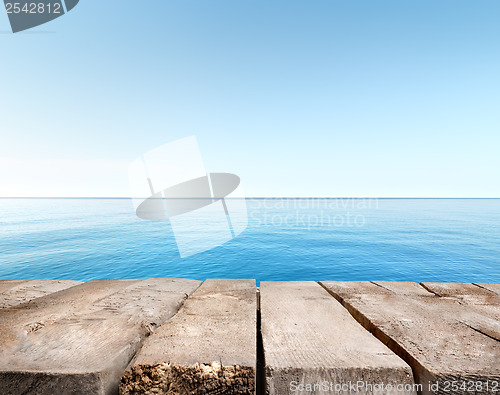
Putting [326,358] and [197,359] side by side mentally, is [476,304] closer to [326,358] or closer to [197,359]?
[326,358]

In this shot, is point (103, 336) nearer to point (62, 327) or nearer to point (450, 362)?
point (62, 327)

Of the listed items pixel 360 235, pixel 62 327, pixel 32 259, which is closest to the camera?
pixel 62 327

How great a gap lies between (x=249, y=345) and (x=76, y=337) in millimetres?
892

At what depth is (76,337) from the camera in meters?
1.28

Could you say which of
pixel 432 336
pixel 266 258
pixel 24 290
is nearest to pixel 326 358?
pixel 432 336

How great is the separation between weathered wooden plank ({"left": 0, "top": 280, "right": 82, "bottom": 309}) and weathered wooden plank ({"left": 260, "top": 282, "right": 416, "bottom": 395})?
7.26 feet

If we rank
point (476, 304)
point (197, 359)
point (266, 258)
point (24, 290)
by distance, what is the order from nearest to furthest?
point (197, 359), point (476, 304), point (24, 290), point (266, 258)

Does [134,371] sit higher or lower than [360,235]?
higher

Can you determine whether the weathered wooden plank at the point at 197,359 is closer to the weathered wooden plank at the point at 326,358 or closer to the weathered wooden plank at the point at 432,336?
the weathered wooden plank at the point at 326,358

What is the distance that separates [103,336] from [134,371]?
1.38ft

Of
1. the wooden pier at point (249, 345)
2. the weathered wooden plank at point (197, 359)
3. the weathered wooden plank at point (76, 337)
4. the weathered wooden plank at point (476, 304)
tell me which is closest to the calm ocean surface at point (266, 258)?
the weathered wooden plank at point (476, 304)

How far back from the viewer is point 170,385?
1.00 m

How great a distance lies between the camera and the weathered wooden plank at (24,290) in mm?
2182

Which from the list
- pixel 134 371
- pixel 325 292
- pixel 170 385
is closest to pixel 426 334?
pixel 325 292
